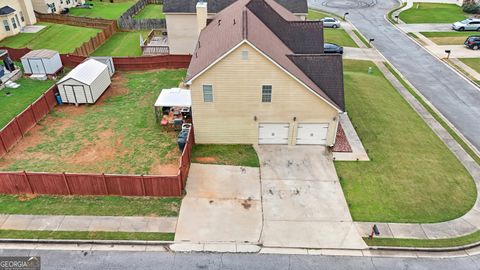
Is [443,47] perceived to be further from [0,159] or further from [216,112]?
[0,159]

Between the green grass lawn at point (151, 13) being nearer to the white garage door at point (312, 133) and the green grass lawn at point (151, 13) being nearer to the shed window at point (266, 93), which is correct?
the shed window at point (266, 93)

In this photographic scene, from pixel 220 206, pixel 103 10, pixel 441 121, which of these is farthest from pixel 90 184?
pixel 103 10

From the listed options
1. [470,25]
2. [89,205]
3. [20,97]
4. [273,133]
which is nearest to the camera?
[89,205]

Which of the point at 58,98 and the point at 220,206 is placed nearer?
the point at 220,206

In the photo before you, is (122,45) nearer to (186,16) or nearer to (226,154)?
(186,16)

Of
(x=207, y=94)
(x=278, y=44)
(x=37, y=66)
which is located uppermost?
(x=278, y=44)

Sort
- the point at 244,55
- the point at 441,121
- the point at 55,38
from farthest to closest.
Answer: the point at 55,38 < the point at 441,121 < the point at 244,55

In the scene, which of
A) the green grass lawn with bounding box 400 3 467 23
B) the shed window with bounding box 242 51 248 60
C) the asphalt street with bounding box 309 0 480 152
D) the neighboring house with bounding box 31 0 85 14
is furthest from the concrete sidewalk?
the green grass lawn with bounding box 400 3 467 23
